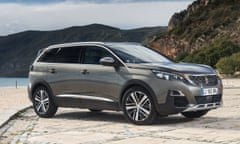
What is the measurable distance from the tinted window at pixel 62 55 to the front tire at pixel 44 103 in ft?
2.34

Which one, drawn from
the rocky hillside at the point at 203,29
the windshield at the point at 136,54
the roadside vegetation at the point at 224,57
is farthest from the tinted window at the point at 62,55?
the rocky hillside at the point at 203,29

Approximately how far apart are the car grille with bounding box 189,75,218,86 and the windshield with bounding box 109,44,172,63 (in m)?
1.29

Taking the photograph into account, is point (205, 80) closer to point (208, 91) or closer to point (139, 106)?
point (208, 91)

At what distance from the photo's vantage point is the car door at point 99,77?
1275 centimetres

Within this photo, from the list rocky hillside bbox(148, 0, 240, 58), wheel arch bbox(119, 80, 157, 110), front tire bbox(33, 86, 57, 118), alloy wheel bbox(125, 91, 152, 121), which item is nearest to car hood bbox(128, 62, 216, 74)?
wheel arch bbox(119, 80, 157, 110)

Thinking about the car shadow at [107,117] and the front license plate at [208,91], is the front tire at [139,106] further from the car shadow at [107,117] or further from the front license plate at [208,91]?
the front license plate at [208,91]

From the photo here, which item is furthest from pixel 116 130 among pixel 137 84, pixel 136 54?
pixel 136 54

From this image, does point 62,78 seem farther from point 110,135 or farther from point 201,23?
point 201,23

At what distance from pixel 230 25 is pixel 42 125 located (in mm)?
80919

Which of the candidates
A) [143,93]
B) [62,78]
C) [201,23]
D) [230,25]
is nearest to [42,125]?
[62,78]

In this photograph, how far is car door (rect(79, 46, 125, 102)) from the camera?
12.8 m

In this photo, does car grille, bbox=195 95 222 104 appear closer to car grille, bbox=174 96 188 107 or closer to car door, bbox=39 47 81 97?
car grille, bbox=174 96 188 107

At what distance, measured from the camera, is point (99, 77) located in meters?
13.0

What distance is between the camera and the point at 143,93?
1227 cm
